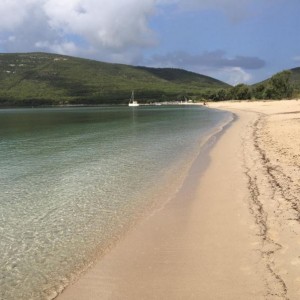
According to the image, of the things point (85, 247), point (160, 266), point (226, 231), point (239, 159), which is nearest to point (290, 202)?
point (226, 231)

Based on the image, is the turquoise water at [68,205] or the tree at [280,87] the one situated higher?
the tree at [280,87]

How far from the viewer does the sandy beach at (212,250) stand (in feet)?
22.2

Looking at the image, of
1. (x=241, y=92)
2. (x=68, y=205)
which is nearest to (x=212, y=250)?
(x=68, y=205)

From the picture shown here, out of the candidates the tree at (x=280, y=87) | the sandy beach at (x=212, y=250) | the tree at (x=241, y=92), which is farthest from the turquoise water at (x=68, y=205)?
the tree at (x=241, y=92)

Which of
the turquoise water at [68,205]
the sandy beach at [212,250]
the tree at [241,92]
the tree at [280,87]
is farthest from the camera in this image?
the tree at [241,92]

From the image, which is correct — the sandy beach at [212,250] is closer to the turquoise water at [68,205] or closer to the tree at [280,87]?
the turquoise water at [68,205]

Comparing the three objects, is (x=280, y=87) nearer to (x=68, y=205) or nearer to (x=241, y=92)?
(x=241, y=92)

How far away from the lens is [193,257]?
8195 mm

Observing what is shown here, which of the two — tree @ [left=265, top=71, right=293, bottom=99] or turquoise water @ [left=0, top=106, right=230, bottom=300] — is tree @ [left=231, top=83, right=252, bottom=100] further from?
turquoise water @ [left=0, top=106, right=230, bottom=300]

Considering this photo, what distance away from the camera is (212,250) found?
8.52 metres

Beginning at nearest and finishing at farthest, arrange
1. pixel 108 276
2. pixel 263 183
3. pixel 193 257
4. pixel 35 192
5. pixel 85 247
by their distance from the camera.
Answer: pixel 108 276 → pixel 193 257 → pixel 85 247 → pixel 263 183 → pixel 35 192

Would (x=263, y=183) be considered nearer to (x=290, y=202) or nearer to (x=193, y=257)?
(x=290, y=202)

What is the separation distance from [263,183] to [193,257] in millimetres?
6842

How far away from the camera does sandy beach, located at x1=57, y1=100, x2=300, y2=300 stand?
6773 mm
